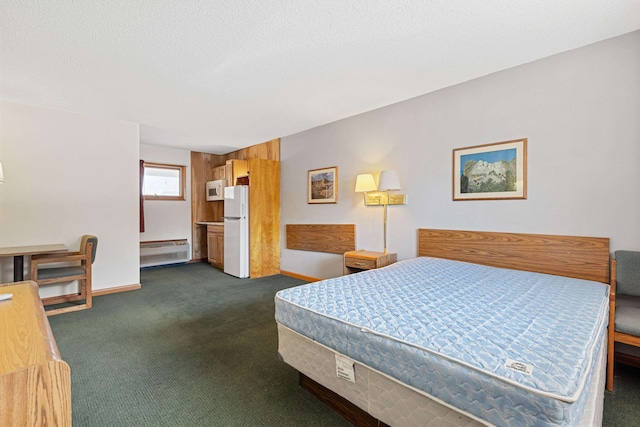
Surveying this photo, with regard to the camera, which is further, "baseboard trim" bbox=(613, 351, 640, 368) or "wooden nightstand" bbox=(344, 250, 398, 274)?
"wooden nightstand" bbox=(344, 250, 398, 274)

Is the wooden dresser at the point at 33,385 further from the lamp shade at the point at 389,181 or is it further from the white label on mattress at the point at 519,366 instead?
the lamp shade at the point at 389,181

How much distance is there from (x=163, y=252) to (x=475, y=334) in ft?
19.9

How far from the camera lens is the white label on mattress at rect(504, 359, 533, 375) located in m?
0.97

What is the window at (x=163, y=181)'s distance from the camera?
19.2ft

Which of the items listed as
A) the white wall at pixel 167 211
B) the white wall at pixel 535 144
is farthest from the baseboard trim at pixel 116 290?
the white wall at pixel 535 144

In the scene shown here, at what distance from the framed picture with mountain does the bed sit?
25.2 inches

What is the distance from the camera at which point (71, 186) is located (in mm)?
3777

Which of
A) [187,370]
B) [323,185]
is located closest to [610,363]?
[187,370]

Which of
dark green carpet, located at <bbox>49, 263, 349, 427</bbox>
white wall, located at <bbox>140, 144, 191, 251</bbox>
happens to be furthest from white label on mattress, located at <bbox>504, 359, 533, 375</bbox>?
white wall, located at <bbox>140, 144, 191, 251</bbox>

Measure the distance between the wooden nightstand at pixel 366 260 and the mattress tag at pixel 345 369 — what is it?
6.28 ft

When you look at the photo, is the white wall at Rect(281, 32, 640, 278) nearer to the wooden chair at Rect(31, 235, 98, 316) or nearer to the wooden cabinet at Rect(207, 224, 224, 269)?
the wooden cabinet at Rect(207, 224, 224, 269)

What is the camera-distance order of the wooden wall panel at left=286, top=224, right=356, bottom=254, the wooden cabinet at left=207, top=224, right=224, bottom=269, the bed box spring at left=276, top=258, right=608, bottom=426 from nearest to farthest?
the bed box spring at left=276, top=258, right=608, bottom=426 < the wooden wall panel at left=286, top=224, right=356, bottom=254 < the wooden cabinet at left=207, top=224, right=224, bottom=269

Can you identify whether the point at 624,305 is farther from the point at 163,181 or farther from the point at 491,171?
the point at 163,181

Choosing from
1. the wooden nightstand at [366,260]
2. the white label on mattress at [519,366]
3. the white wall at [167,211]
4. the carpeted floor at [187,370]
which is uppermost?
the white wall at [167,211]
